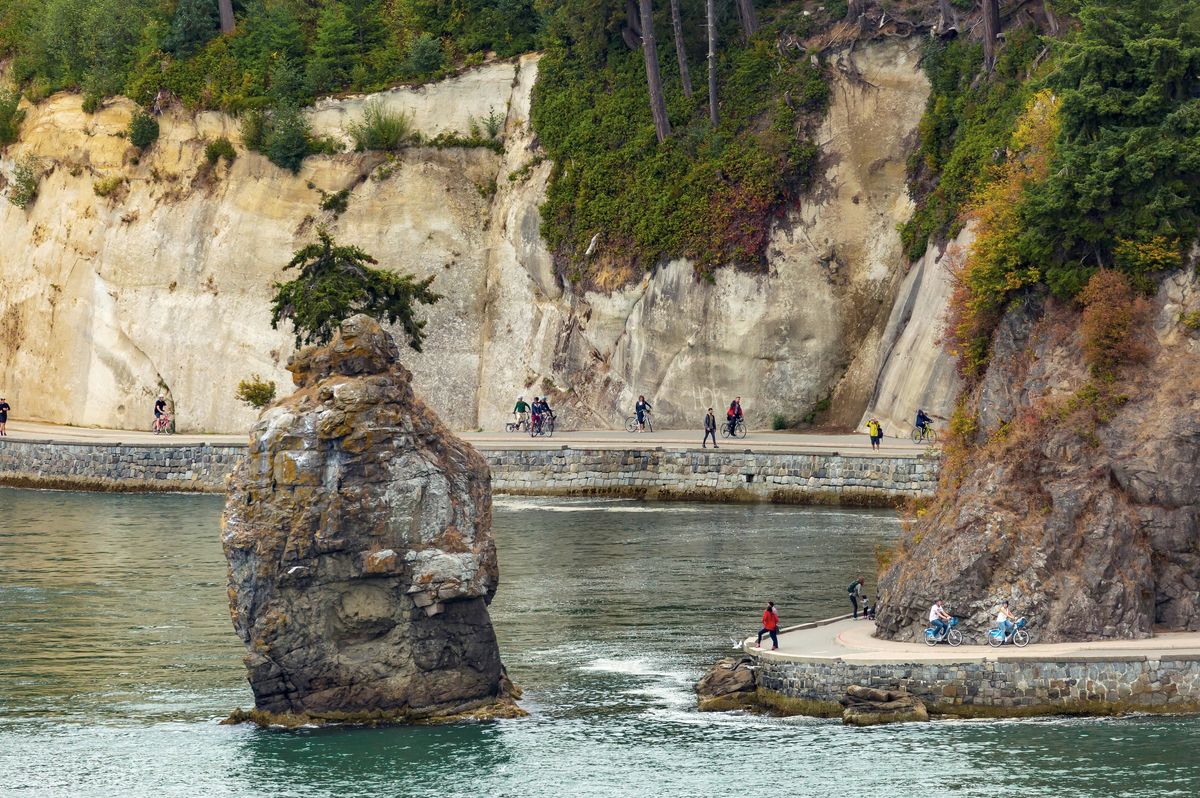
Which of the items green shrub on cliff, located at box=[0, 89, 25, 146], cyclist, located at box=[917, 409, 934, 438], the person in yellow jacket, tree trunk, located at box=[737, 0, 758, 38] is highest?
tree trunk, located at box=[737, 0, 758, 38]

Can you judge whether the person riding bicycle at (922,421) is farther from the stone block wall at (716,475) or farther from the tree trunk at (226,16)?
the tree trunk at (226,16)

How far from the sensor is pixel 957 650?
42.1 metres

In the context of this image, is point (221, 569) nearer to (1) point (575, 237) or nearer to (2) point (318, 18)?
(1) point (575, 237)

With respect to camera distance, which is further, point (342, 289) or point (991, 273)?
point (342, 289)

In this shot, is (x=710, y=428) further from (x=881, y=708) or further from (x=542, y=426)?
(x=881, y=708)

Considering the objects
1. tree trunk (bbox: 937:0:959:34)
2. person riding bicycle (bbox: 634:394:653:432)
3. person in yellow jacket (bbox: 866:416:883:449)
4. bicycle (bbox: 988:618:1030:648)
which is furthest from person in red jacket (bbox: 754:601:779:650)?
tree trunk (bbox: 937:0:959:34)

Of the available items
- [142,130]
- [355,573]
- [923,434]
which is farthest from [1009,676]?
[142,130]

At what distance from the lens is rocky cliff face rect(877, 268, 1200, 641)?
43031mm

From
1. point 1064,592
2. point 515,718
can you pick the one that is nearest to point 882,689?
point 1064,592

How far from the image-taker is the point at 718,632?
2003 inches

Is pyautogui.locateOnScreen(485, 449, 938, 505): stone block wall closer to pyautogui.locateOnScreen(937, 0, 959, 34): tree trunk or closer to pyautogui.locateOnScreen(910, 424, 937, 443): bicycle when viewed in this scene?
pyautogui.locateOnScreen(910, 424, 937, 443): bicycle

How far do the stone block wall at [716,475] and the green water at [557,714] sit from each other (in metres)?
5.69

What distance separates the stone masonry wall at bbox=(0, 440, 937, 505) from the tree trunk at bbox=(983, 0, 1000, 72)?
1759 centimetres

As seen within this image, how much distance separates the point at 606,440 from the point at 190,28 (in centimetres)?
3498
